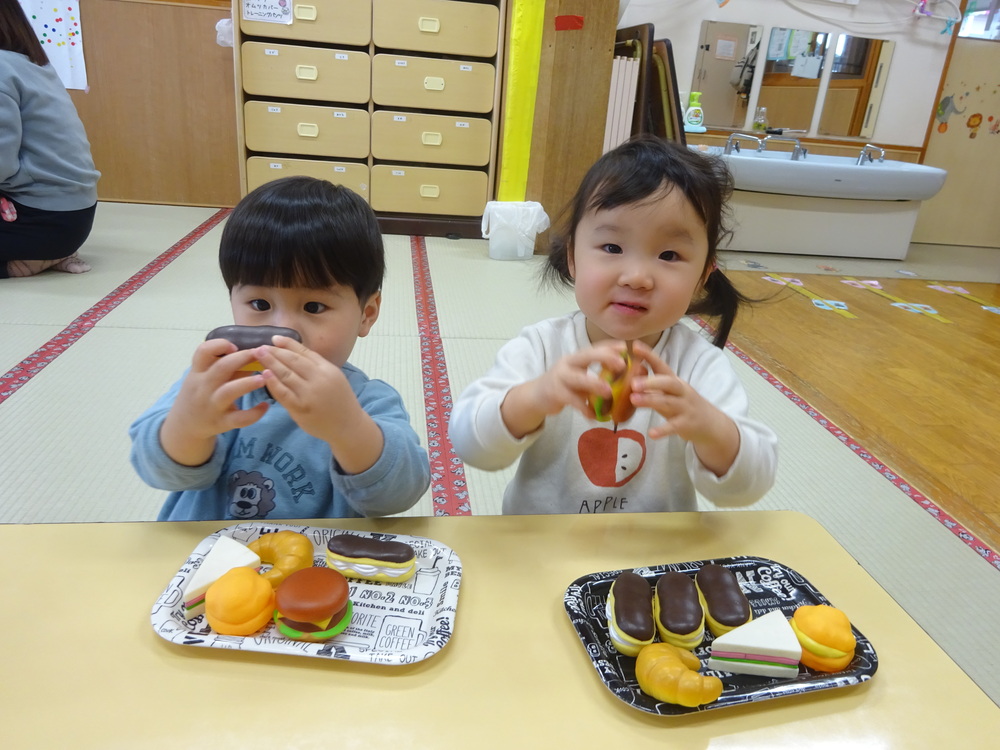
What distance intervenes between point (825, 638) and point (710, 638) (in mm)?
77

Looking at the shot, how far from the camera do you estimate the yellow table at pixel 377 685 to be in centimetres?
40

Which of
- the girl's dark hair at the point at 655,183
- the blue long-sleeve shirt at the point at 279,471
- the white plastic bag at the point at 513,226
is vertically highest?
the girl's dark hair at the point at 655,183

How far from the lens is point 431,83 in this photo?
346 centimetres

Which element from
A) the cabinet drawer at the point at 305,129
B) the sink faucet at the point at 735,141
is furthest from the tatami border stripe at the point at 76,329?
the sink faucet at the point at 735,141

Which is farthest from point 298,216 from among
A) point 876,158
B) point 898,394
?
point 876,158

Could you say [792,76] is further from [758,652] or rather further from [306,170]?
[758,652]

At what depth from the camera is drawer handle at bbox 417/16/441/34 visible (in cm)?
335

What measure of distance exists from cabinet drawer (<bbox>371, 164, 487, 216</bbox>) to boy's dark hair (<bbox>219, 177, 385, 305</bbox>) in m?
2.99

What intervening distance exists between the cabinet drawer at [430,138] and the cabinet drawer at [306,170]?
0.49ft

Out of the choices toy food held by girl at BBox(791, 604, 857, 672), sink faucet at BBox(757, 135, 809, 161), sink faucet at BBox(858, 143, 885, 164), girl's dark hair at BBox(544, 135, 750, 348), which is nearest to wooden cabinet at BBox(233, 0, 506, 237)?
sink faucet at BBox(757, 135, 809, 161)

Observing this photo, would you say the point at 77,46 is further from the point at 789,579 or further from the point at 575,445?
the point at 789,579

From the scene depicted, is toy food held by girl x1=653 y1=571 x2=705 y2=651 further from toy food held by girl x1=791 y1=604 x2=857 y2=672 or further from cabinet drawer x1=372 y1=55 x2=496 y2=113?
cabinet drawer x1=372 y1=55 x2=496 y2=113

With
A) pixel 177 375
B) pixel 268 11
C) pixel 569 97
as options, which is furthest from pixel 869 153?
pixel 177 375

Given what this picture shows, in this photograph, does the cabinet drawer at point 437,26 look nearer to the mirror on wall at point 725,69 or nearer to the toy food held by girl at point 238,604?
the mirror on wall at point 725,69
